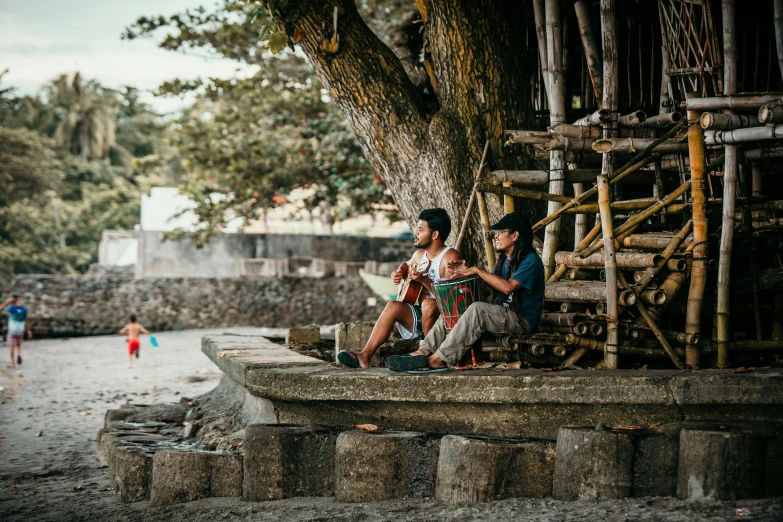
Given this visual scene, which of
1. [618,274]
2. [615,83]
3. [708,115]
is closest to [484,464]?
[618,274]

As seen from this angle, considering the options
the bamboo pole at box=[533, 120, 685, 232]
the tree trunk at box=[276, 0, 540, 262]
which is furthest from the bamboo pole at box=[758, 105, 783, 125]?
the tree trunk at box=[276, 0, 540, 262]

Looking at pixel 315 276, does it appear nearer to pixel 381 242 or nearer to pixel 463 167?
pixel 381 242

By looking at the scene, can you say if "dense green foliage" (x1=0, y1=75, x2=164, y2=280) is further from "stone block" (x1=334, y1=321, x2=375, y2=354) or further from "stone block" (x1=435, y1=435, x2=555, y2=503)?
"stone block" (x1=435, y1=435, x2=555, y2=503)

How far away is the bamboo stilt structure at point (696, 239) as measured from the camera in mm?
4836

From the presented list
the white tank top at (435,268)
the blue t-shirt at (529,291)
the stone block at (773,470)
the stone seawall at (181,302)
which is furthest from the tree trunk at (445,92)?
the stone seawall at (181,302)

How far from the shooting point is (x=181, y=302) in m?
20.6

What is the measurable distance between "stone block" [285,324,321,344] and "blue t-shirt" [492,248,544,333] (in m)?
3.66

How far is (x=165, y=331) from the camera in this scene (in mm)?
20172

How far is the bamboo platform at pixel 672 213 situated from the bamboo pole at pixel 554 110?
0.01m

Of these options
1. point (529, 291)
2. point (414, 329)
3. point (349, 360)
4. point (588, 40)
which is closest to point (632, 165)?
point (529, 291)

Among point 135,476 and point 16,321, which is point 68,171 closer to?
point 16,321

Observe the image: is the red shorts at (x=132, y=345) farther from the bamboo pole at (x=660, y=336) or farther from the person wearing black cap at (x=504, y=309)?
the bamboo pole at (x=660, y=336)

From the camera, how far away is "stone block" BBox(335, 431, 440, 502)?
4.59 m

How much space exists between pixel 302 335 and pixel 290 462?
3628mm
